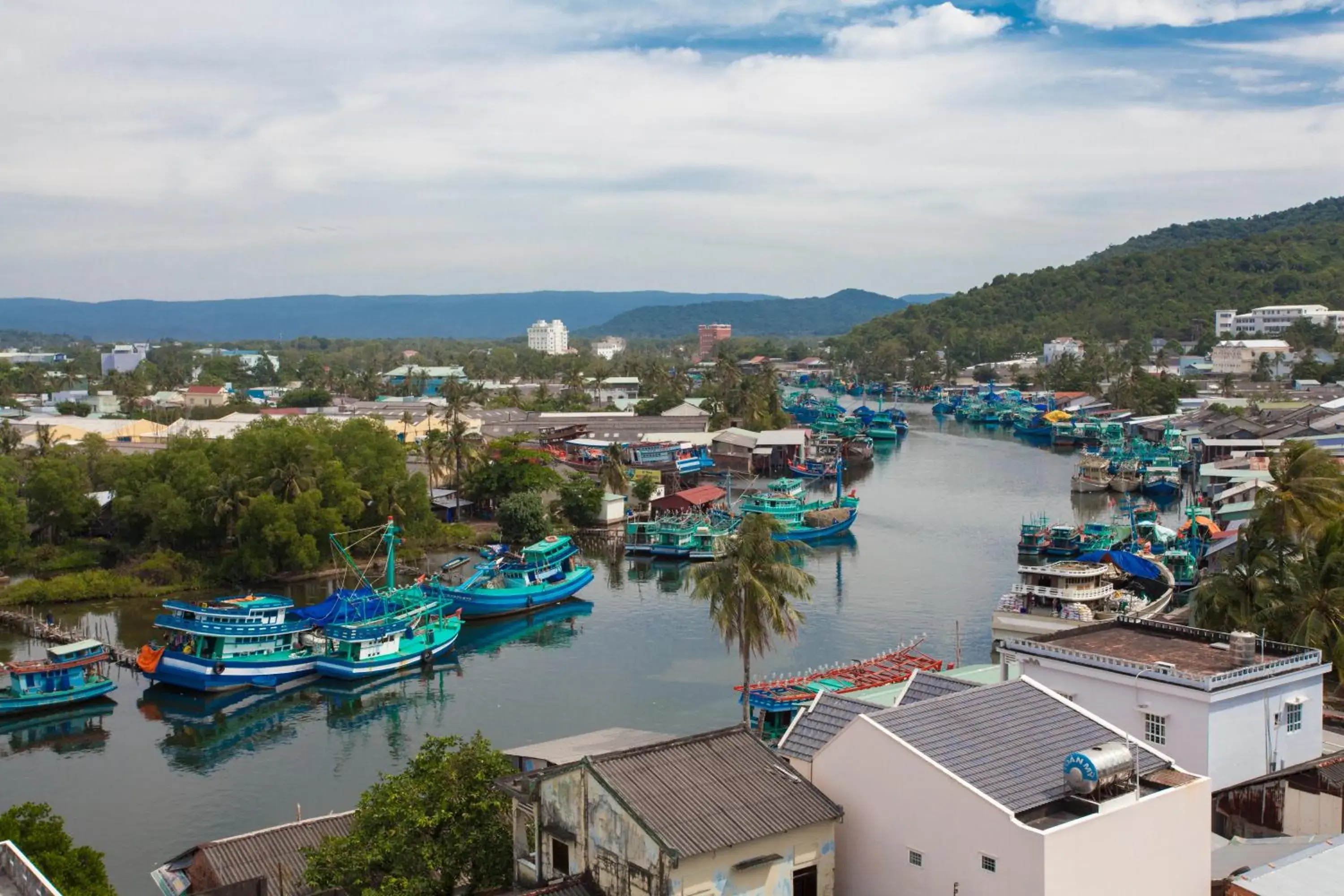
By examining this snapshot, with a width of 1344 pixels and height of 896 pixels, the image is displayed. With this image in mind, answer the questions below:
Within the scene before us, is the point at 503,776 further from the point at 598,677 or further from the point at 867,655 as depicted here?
the point at 867,655

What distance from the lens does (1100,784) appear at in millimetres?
14273

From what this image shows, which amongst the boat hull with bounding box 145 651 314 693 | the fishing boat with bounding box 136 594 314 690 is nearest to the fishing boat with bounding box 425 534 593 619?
the fishing boat with bounding box 136 594 314 690

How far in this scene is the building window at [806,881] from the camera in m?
14.8

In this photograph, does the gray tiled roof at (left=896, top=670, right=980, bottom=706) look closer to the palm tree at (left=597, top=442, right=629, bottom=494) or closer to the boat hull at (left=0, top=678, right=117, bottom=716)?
the boat hull at (left=0, top=678, right=117, bottom=716)

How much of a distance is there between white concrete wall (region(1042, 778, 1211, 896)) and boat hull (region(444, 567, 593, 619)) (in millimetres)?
30978

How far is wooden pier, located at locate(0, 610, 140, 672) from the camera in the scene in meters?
37.3

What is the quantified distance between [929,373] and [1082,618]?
4360 inches

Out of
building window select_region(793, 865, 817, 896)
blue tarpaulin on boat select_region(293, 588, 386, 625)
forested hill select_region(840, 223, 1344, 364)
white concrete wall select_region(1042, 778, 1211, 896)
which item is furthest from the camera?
forested hill select_region(840, 223, 1344, 364)

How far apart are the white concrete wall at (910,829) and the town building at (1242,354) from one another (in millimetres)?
116921

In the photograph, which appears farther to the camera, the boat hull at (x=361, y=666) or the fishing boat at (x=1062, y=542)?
the fishing boat at (x=1062, y=542)

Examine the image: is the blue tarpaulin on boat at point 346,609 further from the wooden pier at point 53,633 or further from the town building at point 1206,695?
the town building at point 1206,695

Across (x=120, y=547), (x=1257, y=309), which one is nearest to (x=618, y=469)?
(x=120, y=547)

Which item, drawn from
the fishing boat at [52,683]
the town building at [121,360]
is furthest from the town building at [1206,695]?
the town building at [121,360]

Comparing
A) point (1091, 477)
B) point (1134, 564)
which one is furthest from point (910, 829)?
point (1091, 477)
